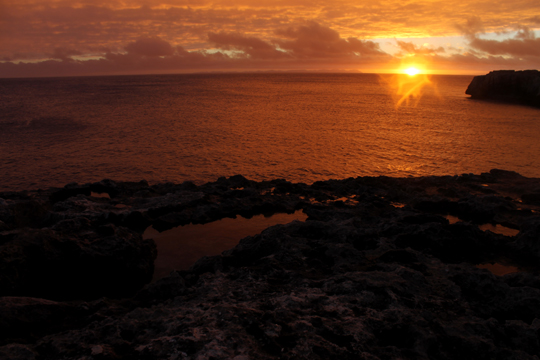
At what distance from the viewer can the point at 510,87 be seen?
89.3 m

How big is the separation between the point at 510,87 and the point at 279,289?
108m

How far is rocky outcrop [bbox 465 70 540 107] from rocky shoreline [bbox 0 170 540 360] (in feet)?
287

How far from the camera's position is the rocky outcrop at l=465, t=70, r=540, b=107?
8256 centimetres

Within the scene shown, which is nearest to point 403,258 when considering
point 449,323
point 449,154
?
point 449,323

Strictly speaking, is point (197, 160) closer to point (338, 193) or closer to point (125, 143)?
point (125, 143)

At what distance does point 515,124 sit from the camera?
55.7 metres

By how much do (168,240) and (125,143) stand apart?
94.7 feet

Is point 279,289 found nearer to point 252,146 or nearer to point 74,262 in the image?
point 74,262

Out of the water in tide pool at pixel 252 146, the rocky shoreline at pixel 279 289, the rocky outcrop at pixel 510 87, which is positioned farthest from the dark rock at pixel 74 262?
the rocky outcrop at pixel 510 87

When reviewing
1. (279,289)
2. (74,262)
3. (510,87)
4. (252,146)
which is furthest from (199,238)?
(510,87)

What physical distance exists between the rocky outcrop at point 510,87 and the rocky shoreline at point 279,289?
8736 centimetres

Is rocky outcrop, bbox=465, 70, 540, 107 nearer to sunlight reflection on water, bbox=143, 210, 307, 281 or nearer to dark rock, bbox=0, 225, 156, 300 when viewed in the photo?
sunlight reflection on water, bbox=143, 210, 307, 281

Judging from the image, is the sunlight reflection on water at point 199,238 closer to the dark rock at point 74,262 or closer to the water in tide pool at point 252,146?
the dark rock at point 74,262

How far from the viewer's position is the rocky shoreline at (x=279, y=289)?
7.13m
